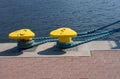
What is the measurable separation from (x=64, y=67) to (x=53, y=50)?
1.59 metres

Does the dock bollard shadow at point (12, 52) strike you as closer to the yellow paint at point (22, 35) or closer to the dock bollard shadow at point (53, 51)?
the yellow paint at point (22, 35)

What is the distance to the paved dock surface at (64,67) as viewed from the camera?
8422 millimetres

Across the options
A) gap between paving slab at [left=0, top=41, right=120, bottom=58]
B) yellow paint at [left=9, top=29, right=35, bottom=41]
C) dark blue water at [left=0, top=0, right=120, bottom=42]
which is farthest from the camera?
dark blue water at [left=0, top=0, right=120, bottom=42]

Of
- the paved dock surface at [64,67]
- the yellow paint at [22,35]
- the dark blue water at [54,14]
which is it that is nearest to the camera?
the paved dock surface at [64,67]

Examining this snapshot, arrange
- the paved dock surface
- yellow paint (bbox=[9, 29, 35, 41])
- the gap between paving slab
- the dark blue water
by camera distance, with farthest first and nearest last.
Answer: the dark blue water
yellow paint (bbox=[9, 29, 35, 41])
the gap between paving slab
the paved dock surface

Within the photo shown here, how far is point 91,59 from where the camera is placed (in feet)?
31.1

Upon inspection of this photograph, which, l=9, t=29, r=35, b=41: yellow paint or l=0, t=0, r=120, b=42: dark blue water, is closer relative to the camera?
l=9, t=29, r=35, b=41: yellow paint

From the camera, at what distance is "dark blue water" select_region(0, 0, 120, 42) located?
15.0 metres

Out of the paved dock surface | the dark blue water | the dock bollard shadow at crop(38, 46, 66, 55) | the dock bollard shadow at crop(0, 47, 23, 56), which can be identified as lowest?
the paved dock surface

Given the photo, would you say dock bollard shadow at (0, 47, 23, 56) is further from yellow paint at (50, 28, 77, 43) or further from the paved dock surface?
yellow paint at (50, 28, 77, 43)

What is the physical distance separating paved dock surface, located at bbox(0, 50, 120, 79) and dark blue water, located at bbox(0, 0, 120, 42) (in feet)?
12.3

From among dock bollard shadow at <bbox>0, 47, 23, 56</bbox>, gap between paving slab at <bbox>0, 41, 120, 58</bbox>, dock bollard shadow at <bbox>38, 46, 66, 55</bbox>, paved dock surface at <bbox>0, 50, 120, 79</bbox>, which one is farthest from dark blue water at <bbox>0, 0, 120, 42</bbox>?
paved dock surface at <bbox>0, 50, 120, 79</bbox>

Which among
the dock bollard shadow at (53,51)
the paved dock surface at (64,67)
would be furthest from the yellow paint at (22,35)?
the paved dock surface at (64,67)

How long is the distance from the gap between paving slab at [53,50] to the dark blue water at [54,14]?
7.60ft
